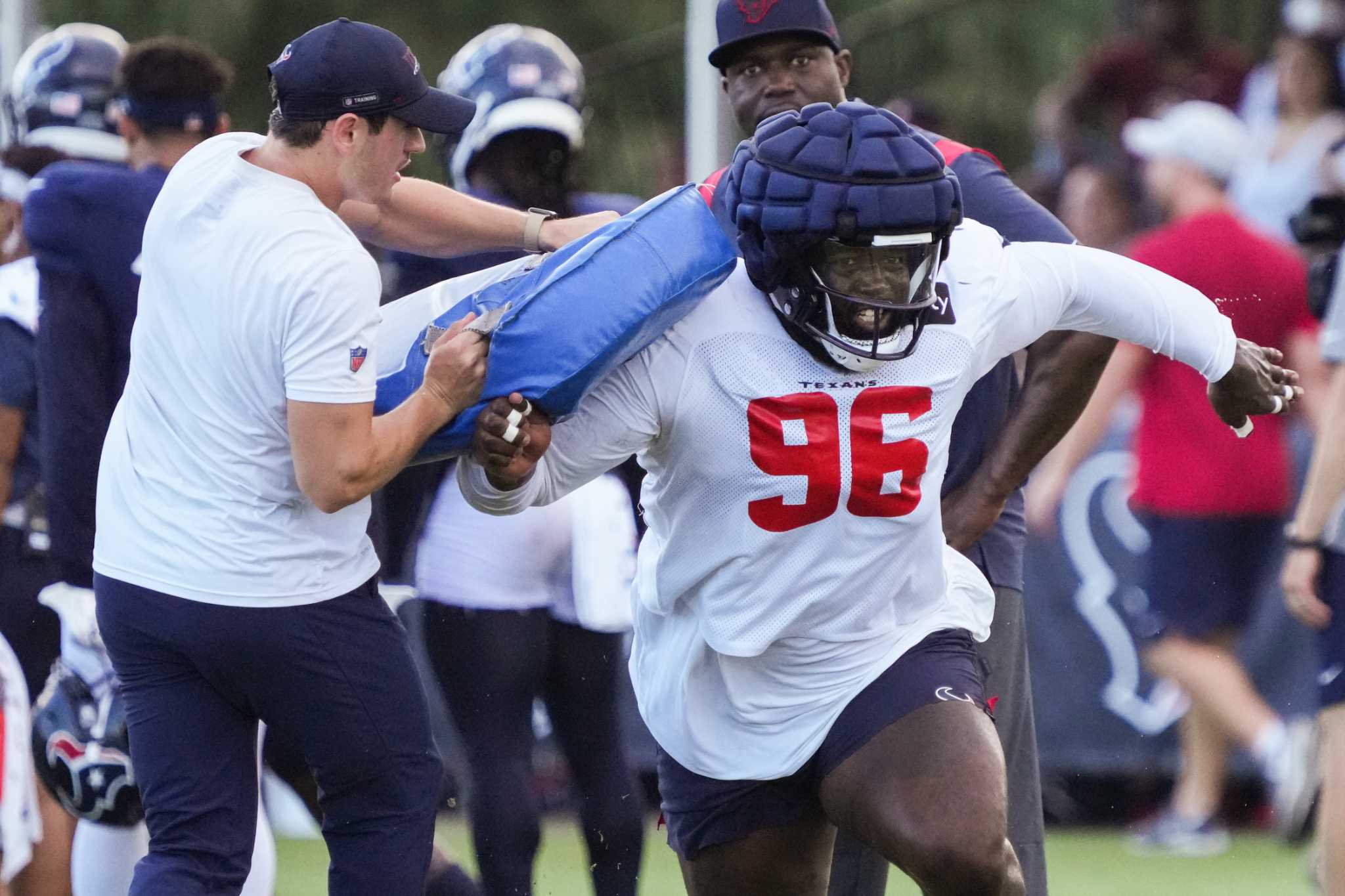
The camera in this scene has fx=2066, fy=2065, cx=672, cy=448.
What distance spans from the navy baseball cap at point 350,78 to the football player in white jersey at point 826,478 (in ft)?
1.82

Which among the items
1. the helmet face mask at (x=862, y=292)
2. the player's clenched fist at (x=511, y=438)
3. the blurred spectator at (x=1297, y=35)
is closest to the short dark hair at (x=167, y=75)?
the player's clenched fist at (x=511, y=438)

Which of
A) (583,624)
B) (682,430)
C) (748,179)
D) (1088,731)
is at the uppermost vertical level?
(748,179)

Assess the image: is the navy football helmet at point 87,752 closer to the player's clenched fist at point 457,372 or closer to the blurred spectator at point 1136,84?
the player's clenched fist at point 457,372

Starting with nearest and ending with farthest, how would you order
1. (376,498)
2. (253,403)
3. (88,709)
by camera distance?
(253,403) < (88,709) < (376,498)

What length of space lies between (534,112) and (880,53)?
6442 mm

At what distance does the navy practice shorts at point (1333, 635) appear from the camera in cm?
445

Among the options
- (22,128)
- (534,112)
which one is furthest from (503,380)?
(22,128)

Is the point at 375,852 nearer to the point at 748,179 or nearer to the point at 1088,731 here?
the point at 748,179

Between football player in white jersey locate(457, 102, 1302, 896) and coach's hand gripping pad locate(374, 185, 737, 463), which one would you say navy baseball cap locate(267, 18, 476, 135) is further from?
football player in white jersey locate(457, 102, 1302, 896)

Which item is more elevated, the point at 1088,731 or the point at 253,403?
the point at 253,403

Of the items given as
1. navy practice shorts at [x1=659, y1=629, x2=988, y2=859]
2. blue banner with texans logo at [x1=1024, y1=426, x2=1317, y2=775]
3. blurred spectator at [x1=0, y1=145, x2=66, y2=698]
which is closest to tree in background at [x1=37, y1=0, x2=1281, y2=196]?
blue banner with texans logo at [x1=1024, y1=426, x2=1317, y2=775]

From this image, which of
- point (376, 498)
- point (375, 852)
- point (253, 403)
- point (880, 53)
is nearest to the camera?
point (253, 403)

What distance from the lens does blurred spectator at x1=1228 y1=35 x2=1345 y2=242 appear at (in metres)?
8.05

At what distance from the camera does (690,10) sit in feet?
23.8
